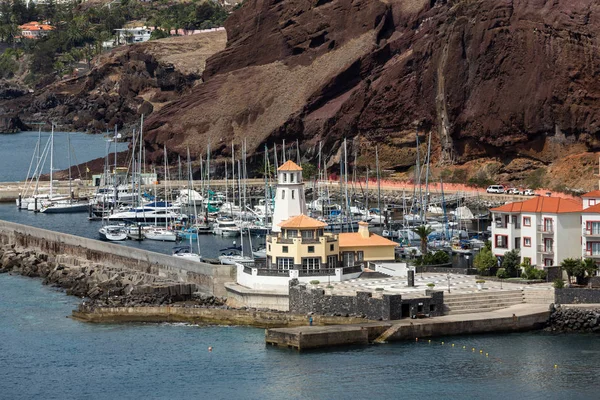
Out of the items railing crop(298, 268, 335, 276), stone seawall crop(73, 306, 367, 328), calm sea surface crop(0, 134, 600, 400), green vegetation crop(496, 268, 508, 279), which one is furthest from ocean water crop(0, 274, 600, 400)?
green vegetation crop(496, 268, 508, 279)

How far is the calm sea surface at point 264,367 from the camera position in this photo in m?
65.8

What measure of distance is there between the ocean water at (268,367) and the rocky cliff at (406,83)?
63.2 metres

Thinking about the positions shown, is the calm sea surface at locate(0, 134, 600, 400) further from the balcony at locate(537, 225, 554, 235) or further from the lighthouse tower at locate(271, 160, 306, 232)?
the lighthouse tower at locate(271, 160, 306, 232)

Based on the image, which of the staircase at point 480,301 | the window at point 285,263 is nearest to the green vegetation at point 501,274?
the staircase at point 480,301

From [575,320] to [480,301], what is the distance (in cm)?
475

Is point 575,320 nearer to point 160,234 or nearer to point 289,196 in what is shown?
point 289,196

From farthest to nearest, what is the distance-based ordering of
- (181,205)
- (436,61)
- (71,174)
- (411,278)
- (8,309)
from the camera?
(71,174), (436,61), (181,205), (8,309), (411,278)

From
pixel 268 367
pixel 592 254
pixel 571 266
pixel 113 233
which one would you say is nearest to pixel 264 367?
pixel 268 367

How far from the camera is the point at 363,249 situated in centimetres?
8325

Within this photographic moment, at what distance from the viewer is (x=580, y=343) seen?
72.6m

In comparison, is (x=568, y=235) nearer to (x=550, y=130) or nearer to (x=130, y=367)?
(x=130, y=367)

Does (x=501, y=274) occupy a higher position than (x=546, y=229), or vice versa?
(x=546, y=229)

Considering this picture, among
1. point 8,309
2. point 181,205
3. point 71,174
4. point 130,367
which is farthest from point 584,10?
point 130,367

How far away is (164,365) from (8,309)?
60.1 ft
